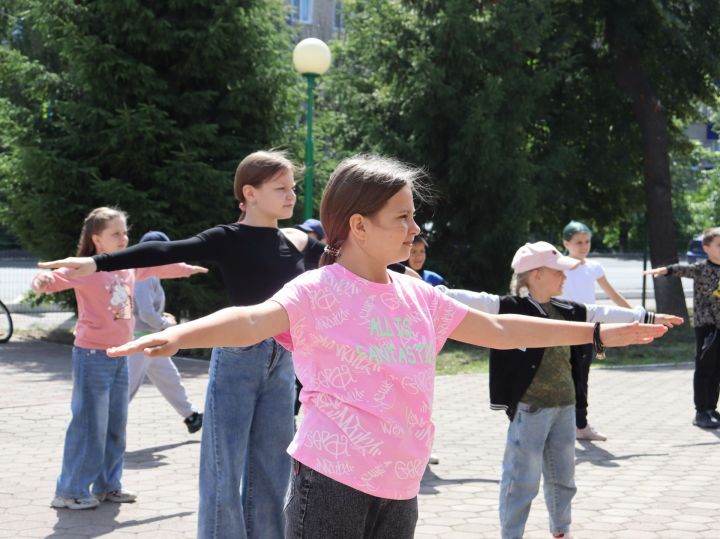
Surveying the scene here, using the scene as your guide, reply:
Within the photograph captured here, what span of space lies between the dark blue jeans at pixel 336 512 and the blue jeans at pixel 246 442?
62.8 inches

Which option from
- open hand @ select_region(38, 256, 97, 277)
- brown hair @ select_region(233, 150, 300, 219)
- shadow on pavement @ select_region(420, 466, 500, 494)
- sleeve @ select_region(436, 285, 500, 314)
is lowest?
shadow on pavement @ select_region(420, 466, 500, 494)

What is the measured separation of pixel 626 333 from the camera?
9.77ft

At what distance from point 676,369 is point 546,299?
9121 millimetres

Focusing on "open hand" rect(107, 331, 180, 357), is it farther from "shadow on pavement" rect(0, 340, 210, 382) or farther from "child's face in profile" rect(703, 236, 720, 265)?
"shadow on pavement" rect(0, 340, 210, 382)

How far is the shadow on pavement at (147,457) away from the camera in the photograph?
7.22 m

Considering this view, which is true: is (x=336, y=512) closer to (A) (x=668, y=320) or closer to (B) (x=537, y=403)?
(A) (x=668, y=320)

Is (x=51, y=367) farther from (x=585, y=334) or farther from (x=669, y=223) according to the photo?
(x=669, y=223)

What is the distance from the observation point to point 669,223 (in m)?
19.6

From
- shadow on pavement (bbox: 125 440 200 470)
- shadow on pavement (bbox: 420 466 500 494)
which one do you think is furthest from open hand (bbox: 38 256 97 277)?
shadow on pavement (bbox: 125 440 200 470)

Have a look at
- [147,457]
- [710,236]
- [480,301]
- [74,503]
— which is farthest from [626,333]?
[710,236]

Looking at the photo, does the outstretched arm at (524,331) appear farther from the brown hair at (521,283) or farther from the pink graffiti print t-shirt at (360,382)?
the brown hair at (521,283)

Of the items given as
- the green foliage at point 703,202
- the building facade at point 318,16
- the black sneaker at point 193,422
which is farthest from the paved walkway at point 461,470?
the building facade at point 318,16

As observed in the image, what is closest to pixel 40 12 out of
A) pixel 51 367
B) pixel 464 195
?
pixel 51 367

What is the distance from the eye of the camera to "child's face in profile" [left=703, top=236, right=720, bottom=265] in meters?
8.96
